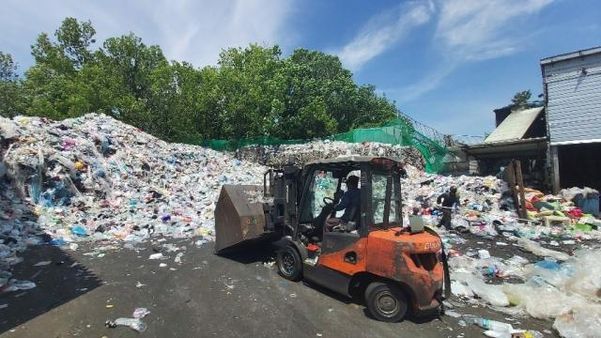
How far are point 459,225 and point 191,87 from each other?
66.6ft

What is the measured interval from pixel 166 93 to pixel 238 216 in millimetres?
21193

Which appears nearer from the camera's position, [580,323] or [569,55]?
[580,323]

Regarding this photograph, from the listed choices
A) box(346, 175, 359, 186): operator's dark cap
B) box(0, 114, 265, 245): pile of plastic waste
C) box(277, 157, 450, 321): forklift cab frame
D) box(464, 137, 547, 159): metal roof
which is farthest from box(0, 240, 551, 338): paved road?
box(464, 137, 547, 159): metal roof

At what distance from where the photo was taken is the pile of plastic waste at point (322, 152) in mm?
19797

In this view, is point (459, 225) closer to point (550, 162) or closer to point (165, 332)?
point (550, 162)

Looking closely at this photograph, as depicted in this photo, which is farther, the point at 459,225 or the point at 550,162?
the point at 550,162

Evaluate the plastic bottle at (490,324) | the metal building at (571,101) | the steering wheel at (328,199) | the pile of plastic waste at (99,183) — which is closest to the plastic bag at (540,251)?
the plastic bottle at (490,324)

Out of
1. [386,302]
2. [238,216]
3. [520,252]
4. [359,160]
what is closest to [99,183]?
[238,216]

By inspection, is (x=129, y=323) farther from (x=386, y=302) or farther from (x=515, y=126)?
(x=515, y=126)

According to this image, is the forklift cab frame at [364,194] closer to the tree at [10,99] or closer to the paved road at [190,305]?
the paved road at [190,305]

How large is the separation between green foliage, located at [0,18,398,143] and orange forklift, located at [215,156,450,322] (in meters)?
17.9

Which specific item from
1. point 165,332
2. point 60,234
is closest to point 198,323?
point 165,332

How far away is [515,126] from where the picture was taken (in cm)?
2023

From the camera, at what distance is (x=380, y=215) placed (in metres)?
5.43
